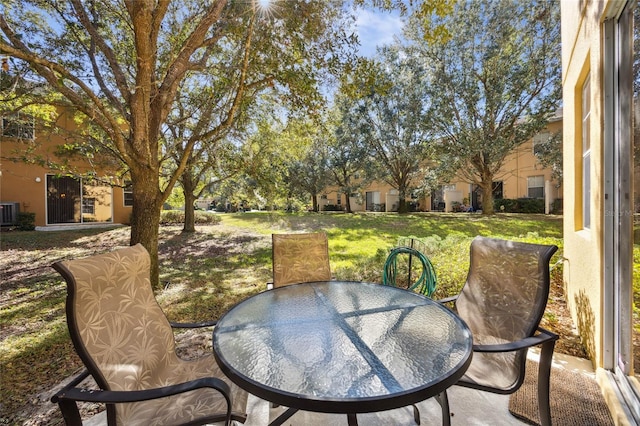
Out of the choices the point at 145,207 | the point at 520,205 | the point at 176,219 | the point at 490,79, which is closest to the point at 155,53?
the point at 145,207

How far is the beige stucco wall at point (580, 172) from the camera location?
2350mm

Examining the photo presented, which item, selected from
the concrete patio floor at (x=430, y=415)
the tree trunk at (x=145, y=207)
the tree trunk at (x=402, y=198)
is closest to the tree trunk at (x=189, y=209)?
the tree trunk at (x=145, y=207)

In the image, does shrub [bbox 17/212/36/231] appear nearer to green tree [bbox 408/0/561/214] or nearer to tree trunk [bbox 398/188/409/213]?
green tree [bbox 408/0/561/214]

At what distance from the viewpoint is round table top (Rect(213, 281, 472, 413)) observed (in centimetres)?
120

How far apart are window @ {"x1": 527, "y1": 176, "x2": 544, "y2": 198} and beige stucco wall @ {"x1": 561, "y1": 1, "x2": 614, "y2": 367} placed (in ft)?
49.4

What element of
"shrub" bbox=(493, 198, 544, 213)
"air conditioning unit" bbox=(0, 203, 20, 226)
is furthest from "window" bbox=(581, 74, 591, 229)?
"air conditioning unit" bbox=(0, 203, 20, 226)

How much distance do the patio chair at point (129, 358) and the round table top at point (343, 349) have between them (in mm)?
225

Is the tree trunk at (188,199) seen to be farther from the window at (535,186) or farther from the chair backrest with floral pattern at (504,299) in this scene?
the window at (535,186)

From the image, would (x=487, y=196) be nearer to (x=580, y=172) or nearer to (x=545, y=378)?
(x=580, y=172)

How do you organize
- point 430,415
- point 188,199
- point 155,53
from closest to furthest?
point 430,415
point 155,53
point 188,199

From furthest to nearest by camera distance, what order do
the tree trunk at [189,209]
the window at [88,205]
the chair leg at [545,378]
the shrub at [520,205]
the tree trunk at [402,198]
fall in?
the tree trunk at [402,198]
the shrub at [520,205]
the window at [88,205]
the tree trunk at [189,209]
the chair leg at [545,378]

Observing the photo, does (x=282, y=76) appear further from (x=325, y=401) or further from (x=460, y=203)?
(x=460, y=203)

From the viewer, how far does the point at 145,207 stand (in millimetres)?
4559

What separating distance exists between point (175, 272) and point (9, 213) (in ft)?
30.8
